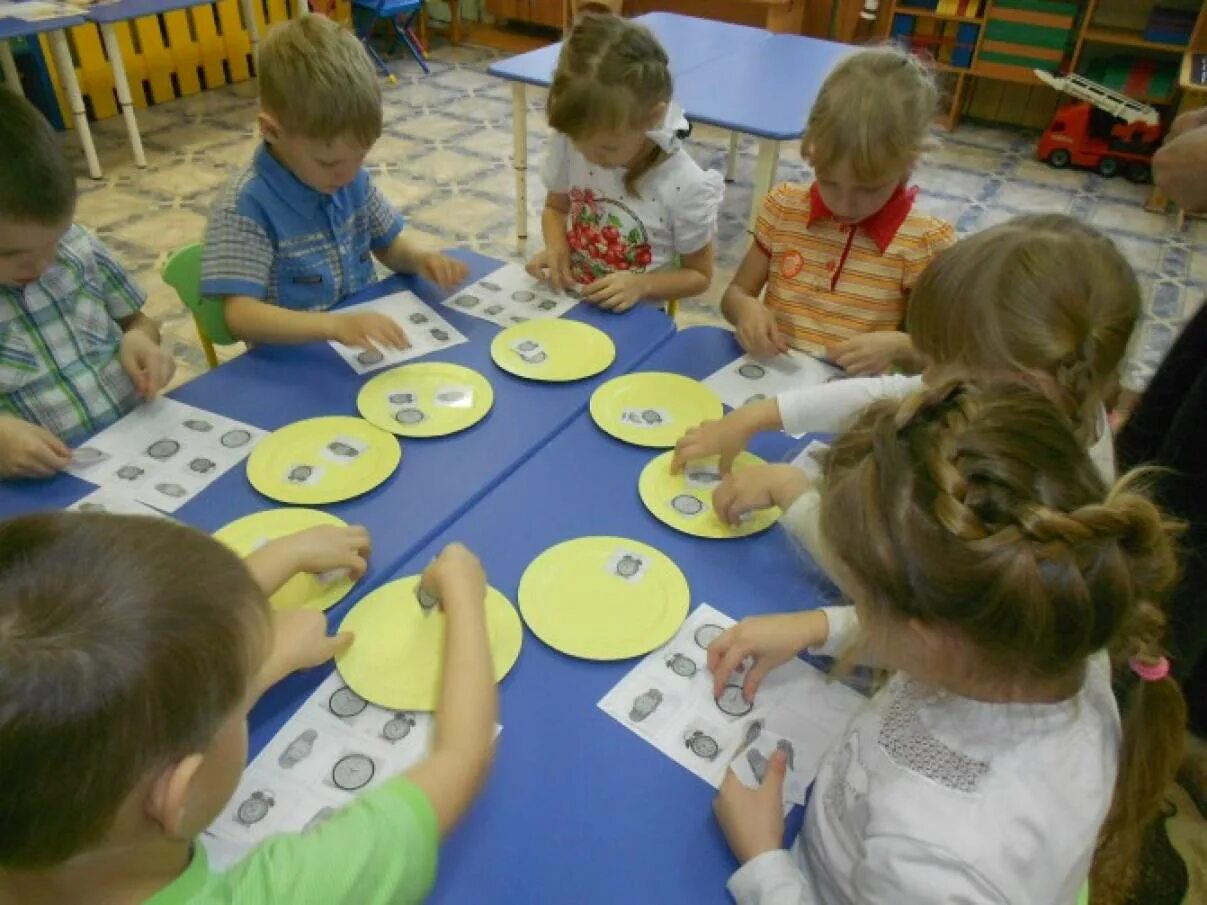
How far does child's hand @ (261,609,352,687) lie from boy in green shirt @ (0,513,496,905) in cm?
19

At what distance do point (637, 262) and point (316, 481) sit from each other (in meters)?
1.01

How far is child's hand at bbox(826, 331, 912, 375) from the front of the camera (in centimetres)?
152

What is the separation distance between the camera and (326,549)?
1042mm

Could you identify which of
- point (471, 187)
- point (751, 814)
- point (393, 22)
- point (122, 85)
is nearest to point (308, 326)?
point (751, 814)

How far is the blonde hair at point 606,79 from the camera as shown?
1657 mm

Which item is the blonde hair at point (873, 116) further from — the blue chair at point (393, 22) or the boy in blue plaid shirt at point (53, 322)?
the blue chair at point (393, 22)

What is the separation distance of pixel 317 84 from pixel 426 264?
0.39 m

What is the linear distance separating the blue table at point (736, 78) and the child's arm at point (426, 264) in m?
1.31

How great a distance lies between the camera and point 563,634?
1.01 meters

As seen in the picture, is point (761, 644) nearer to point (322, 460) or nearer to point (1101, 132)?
point (322, 460)

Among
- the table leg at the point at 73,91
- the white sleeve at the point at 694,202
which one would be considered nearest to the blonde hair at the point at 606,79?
the white sleeve at the point at 694,202

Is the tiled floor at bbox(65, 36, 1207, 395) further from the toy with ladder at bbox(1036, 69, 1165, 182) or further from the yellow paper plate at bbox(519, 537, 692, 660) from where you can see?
the yellow paper plate at bbox(519, 537, 692, 660)

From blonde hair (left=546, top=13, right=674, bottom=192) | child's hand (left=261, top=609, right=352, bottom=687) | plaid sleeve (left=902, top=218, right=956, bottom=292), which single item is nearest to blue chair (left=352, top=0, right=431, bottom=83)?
blonde hair (left=546, top=13, right=674, bottom=192)

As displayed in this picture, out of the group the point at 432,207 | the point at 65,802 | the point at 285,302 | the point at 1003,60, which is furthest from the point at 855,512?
the point at 1003,60
